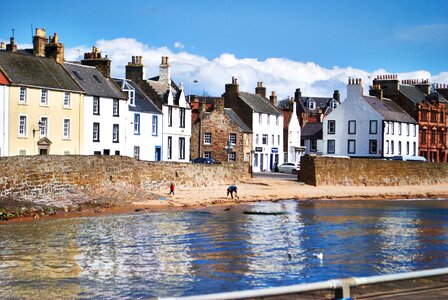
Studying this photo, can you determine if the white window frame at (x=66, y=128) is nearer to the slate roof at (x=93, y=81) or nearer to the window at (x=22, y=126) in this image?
the slate roof at (x=93, y=81)

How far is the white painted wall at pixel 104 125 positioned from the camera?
5438 centimetres

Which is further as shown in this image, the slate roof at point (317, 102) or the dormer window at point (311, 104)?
the dormer window at point (311, 104)

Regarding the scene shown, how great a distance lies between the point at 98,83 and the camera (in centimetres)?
5709

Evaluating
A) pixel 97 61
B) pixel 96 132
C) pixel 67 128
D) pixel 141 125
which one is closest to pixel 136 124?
pixel 141 125

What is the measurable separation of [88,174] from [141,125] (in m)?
19.3

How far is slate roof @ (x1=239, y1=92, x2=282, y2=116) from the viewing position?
75.1 metres

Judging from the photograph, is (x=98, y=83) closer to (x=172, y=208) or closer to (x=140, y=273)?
(x=172, y=208)

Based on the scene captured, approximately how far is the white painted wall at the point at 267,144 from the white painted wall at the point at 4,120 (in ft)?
102

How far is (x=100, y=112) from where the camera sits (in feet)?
183

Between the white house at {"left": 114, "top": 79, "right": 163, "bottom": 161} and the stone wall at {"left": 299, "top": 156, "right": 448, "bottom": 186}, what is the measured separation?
41.5ft

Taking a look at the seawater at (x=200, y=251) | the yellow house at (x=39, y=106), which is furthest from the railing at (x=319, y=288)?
the yellow house at (x=39, y=106)

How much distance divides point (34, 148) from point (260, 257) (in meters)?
30.5

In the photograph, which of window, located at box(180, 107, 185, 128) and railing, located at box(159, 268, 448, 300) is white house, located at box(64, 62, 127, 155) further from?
railing, located at box(159, 268, 448, 300)

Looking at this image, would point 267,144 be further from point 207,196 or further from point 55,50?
point 207,196
